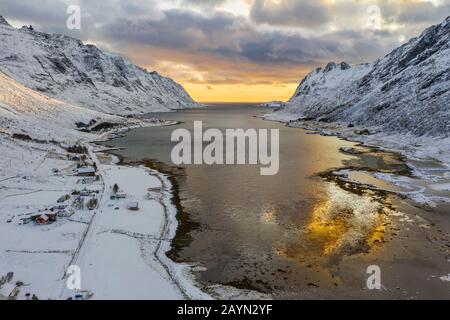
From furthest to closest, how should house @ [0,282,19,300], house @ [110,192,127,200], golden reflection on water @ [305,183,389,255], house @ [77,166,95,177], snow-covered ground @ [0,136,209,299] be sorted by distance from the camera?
house @ [77,166,95,177] → house @ [110,192,127,200] → golden reflection on water @ [305,183,389,255] → snow-covered ground @ [0,136,209,299] → house @ [0,282,19,300]

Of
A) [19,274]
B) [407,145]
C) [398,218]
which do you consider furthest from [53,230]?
[407,145]

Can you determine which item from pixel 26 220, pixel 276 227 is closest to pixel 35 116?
pixel 26 220

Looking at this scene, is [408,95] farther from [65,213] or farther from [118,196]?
[65,213]
